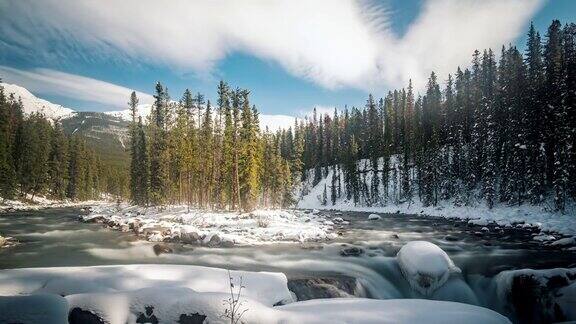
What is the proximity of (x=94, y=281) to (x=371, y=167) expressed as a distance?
85255mm

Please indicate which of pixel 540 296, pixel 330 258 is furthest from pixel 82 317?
pixel 330 258

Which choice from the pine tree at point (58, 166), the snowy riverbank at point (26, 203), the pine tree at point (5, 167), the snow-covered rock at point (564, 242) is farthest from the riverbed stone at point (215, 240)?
the pine tree at point (58, 166)

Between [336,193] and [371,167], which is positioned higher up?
[371,167]

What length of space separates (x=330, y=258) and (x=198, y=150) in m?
37.4

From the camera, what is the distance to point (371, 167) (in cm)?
8888

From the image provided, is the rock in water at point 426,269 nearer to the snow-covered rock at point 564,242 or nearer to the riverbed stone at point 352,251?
the riverbed stone at point 352,251

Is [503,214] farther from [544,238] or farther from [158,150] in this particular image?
[158,150]

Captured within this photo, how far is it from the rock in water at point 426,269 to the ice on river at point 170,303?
5766 millimetres

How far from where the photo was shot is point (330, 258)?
19250 millimetres

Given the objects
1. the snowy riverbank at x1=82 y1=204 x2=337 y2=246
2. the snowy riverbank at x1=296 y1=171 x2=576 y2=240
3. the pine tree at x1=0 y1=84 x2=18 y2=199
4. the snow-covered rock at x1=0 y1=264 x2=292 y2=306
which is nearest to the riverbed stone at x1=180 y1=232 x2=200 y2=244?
the snowy riverbank at x1=82 y1=204 x2=337 y2=246

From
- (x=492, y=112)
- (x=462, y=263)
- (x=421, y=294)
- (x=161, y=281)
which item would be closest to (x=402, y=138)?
(x=492, y=112)

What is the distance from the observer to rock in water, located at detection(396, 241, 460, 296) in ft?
44.1

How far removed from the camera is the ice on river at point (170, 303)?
5.94m

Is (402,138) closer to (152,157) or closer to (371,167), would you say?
(371,167)
